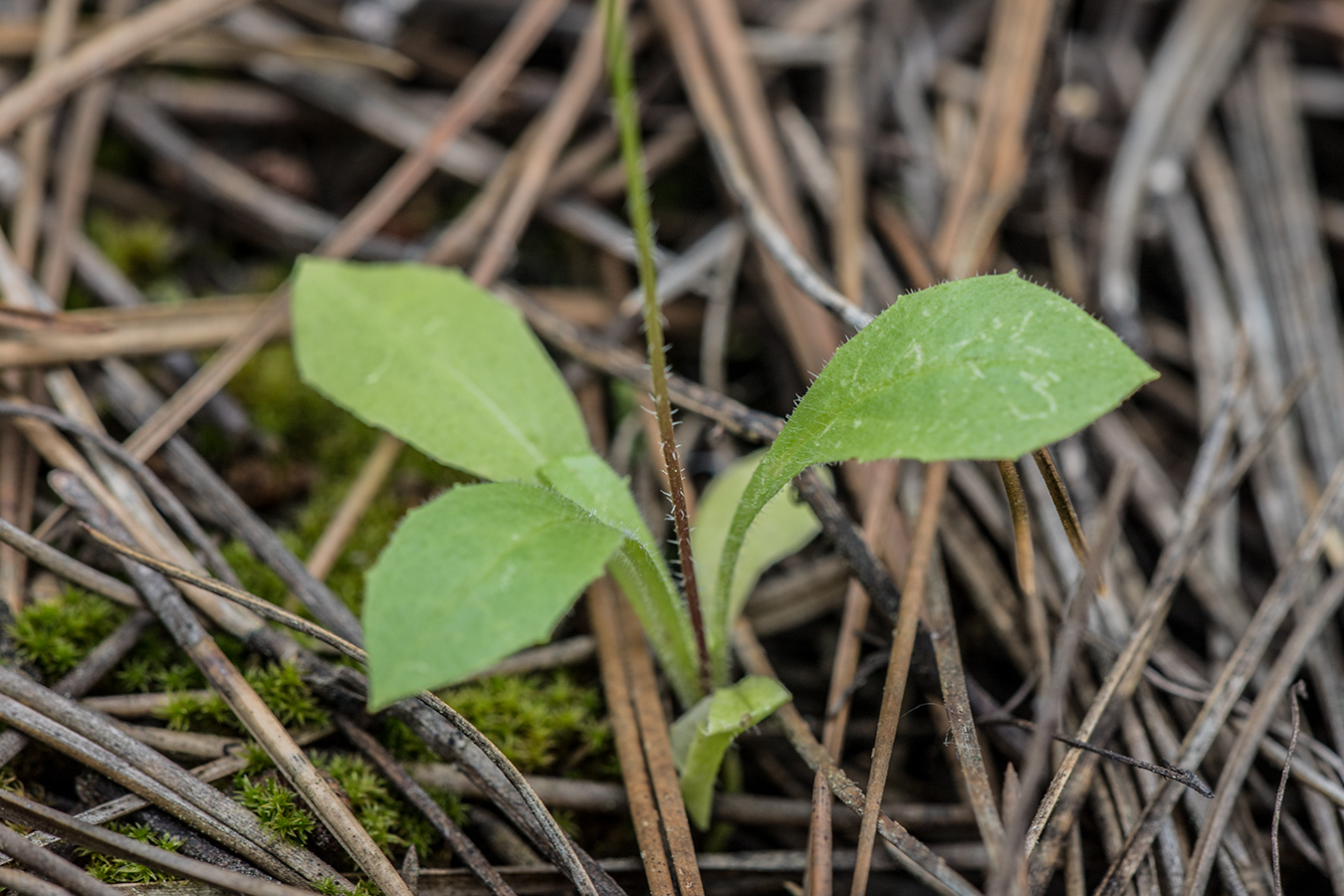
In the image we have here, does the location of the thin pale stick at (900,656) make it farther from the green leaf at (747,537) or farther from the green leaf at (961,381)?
the green leaf at (961,381)

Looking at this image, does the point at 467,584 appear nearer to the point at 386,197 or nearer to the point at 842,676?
the point at 842,676

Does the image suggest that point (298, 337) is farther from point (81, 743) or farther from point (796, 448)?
point (796, 448)

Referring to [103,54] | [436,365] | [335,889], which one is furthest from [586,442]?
[103,54]

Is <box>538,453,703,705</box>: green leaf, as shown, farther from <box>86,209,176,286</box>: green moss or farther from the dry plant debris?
<box>86,209,176,286</box>: green moss

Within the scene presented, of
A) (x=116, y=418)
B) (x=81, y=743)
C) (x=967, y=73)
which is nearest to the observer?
(x=81, y=743)

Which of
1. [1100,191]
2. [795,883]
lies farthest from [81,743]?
[1100,191]

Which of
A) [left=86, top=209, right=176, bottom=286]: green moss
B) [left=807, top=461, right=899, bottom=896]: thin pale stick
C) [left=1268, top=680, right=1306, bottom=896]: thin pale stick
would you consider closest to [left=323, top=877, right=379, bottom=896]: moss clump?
[left=807, top=461, right=899, bottom=896]: thin pale stick

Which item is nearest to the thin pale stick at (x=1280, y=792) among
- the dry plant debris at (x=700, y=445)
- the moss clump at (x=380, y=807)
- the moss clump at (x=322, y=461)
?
the dry plant debris at (x=700, y=445)
